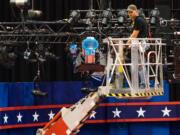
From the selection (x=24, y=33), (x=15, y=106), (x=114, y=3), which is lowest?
(x=15, y=106)

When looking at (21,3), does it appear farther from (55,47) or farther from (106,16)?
(55,47)

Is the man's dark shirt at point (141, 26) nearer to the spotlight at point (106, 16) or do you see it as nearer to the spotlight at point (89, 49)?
the spotlight at point (89, 49)

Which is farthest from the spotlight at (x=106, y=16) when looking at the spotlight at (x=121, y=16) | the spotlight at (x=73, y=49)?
the spotlight at (x=73, y=49)

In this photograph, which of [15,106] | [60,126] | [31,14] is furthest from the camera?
[15,106]

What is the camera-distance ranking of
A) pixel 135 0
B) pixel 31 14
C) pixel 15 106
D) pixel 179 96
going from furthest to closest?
pixel 135 0 → pixel 179 96 → pixel 15 106 → pixel 31 14

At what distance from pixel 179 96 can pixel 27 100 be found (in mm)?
5746

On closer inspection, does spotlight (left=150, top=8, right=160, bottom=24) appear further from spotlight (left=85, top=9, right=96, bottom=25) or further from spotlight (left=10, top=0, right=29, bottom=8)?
spotlight (left=10, top=0, right=29, bottom=8)

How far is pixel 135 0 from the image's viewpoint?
60.9ft

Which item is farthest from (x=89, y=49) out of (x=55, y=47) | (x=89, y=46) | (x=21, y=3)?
(x=55, y=47)

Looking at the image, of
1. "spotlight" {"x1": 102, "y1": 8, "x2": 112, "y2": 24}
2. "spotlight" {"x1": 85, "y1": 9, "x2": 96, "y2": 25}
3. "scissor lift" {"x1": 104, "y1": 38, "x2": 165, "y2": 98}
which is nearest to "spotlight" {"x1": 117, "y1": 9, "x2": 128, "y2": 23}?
"spotlight" {"x1": 102, "y1": 8, "x2": 112, "y2": 24}

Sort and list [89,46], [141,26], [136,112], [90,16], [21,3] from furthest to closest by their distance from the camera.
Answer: [136,112] → [90,16] → [21,3] → [89,46] → [141,26]

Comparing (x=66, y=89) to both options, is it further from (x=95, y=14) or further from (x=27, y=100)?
(x=95, y=14)

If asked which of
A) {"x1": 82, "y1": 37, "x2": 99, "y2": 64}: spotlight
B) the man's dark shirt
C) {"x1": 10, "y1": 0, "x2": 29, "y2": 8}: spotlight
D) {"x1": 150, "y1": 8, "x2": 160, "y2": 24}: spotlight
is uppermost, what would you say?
{"x1": 10, "y1": 0, "x2": 29, "y2": 8}: spotlight

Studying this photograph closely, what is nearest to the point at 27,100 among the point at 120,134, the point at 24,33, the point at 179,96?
the point at 24,33
